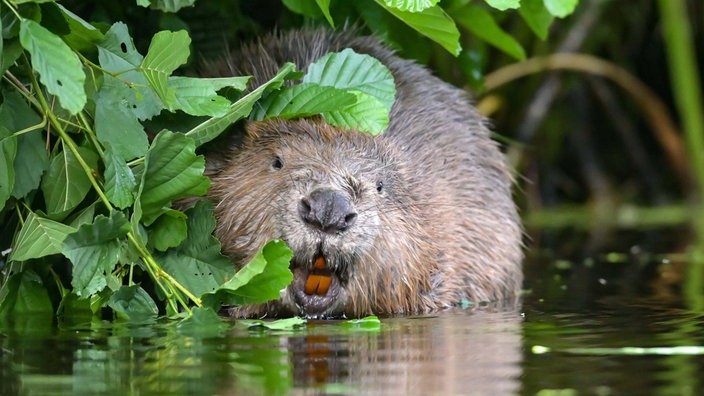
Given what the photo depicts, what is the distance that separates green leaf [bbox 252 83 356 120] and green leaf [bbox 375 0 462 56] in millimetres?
291

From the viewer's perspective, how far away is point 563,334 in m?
3.38

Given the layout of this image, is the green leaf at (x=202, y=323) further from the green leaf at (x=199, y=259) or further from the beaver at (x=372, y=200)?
the beaver at (x=372, y=200)

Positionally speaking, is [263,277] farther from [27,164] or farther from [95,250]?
[27,164]

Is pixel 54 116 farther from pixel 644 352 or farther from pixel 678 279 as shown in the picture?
pixel 678 279

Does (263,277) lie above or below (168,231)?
below

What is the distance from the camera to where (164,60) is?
3355 mm

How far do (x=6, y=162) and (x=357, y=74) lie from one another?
1085mm

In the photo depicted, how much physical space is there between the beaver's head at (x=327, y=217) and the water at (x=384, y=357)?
18 cm

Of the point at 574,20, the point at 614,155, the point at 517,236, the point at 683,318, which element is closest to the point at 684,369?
the point at 683,318

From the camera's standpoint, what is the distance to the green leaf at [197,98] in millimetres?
3422

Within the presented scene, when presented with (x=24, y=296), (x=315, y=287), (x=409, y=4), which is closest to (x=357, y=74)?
(x=409, y=4)

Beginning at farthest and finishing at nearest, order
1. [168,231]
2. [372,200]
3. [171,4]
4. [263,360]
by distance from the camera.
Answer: [372,200] < [171,4] < [168,231] < [263,360]

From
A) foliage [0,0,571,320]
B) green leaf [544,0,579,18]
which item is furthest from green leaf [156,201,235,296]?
green leaf [544,0,579,18]

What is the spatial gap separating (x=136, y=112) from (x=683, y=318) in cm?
159
